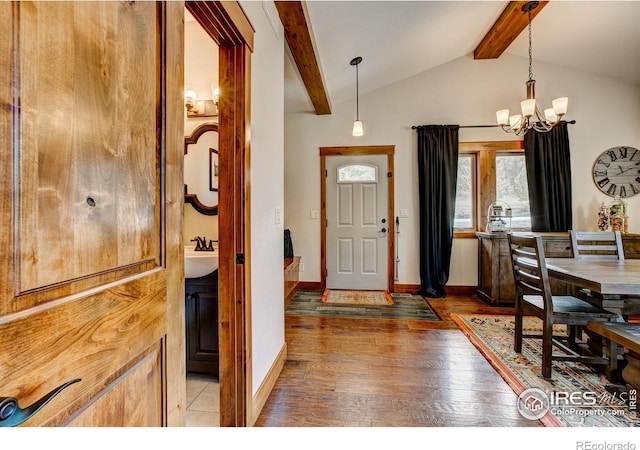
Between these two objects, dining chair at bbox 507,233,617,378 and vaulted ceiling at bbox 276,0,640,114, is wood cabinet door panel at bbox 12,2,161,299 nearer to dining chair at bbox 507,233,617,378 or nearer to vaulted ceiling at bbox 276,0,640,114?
vaulted ceiling at bbox 276,0,640,114

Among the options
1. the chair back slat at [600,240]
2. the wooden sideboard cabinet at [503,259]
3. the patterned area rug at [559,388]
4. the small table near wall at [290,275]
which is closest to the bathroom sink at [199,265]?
the small table near wall at [290,275]

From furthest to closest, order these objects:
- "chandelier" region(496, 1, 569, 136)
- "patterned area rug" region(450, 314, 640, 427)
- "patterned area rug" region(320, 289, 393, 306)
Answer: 1. "patterned area rug" region(320, 289, 393, 306)
2. "chandelier" region(496, 1, 569, 136)
3. "patterned area rug" region(450, 314, 640, 427)

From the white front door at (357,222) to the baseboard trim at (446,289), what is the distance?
209 millimetres

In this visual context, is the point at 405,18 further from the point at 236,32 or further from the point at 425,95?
the point at 236,32

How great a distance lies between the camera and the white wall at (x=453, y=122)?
13.1 ft

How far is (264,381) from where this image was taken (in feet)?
5.97

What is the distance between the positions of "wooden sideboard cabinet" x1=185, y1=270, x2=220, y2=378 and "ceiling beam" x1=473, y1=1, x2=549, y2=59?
12.5ft

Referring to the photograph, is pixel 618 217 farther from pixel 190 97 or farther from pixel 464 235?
A: pixel 190 97

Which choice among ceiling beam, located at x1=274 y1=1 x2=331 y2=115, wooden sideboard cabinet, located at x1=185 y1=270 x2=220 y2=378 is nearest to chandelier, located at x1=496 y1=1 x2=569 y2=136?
ceiling beam, located at x1=274 y1=1 x2=331 y2=115

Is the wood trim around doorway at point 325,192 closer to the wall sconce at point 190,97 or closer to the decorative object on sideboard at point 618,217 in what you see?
the wall sconce at point 190,97

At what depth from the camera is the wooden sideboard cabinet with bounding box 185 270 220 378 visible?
202 cm

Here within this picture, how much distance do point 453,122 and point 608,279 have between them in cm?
303

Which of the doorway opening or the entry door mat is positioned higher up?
the doorway opening

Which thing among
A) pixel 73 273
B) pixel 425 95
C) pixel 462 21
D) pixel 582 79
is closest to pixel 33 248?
pixel 73 273
